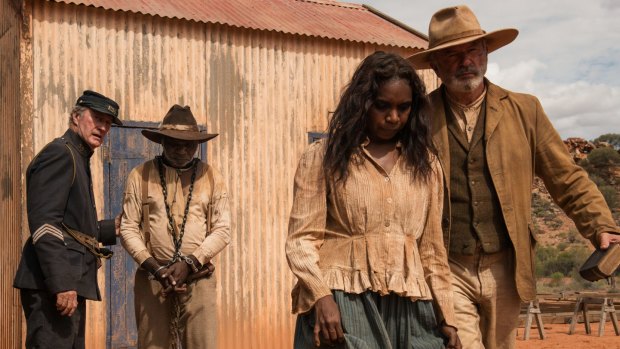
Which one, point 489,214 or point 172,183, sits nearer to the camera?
point 489,214

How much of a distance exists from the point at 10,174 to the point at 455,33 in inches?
230

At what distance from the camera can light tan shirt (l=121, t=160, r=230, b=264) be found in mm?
5648

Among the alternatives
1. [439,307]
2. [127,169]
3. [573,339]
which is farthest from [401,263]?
[573,339]

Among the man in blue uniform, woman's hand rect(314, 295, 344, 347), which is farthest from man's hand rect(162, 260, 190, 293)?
woman's hand rect(314, 295, 344, 347)

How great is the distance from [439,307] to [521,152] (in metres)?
1.16

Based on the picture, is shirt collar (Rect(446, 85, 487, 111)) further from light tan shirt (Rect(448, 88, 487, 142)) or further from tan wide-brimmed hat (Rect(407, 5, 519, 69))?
tan wide-brimmed hat (Rect(407, 5, 519, 69))

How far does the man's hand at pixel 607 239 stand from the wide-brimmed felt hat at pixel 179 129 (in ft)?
9.01

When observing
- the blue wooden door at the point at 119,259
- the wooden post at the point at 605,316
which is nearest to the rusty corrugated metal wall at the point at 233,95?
the blue wooden door at the point at 119,259

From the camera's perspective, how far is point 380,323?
10.9ft

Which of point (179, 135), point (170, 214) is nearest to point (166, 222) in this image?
point (170, 214)

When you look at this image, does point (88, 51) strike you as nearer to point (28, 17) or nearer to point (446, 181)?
point (28, 17)

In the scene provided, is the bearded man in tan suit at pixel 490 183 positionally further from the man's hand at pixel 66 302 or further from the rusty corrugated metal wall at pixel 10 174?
the rusty corrugated metal wall at pixel 10 174

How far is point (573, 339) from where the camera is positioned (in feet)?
45.0

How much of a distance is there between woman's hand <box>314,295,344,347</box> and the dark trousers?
6.95 ft
